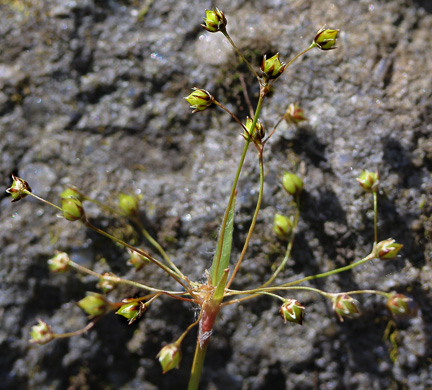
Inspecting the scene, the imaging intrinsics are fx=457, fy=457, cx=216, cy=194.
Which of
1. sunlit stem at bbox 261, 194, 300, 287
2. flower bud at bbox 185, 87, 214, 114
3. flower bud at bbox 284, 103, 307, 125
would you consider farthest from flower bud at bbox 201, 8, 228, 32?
sunlit stem at bbox 261, 194, 300, 287

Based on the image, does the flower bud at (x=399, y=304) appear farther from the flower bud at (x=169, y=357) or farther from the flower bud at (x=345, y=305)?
the flower bud at (x=169, y=357)

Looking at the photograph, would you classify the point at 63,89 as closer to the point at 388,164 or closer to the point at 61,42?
the point at 61,42

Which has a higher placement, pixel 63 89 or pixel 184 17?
pixel 184 17

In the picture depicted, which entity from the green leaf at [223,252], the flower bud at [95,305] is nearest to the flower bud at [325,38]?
the green leaf at [223,252]

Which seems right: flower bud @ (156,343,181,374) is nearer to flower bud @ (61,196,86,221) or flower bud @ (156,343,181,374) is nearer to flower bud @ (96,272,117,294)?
flower bud @ (96,272,117,294)

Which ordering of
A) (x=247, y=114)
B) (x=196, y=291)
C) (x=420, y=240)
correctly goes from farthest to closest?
1. (x=247, y=114)
2. (x=420, y=240)
3. (x=196, y=291)

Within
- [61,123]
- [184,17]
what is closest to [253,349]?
[61,123]
